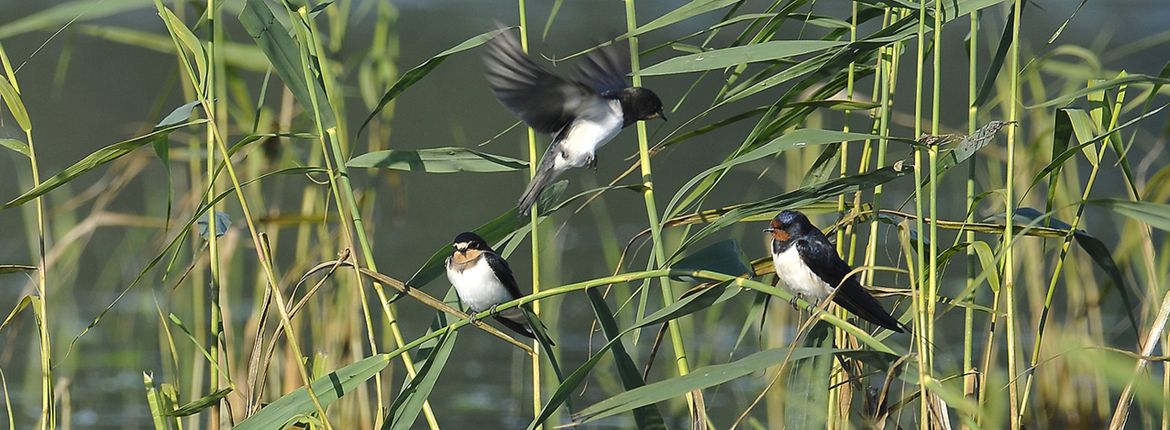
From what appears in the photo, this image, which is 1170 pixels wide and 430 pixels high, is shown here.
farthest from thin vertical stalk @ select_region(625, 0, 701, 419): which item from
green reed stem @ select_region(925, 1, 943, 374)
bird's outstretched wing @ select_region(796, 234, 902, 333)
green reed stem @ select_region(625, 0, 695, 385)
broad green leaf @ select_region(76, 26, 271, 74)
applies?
broad green leaf @ select_region(76, 26, 271, 74)

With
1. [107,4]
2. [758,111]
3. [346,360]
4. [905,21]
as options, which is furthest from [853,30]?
[346,360]

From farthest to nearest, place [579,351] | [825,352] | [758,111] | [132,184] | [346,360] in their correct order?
[132,184]
[579,351]
[346,360]
[758,111]
[825,352]

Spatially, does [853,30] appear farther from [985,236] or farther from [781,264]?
[985,236]

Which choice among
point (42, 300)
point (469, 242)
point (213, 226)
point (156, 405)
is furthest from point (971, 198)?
point (42, 300)

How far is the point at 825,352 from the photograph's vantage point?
195cm

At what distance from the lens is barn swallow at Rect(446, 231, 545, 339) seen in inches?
124

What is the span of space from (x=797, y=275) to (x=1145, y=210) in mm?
1001

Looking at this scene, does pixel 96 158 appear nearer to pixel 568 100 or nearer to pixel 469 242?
pixel 568 100

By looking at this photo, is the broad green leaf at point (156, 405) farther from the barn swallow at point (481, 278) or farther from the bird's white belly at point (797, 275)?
the bird's white belly at point (797, 275)

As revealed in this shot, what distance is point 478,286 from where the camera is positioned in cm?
325

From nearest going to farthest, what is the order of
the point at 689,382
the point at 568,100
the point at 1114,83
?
the point at 689,382 < the point at 1114,83 < the point at 568,100

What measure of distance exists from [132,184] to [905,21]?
8075 millimetres

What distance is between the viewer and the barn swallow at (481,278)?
10.4 feet

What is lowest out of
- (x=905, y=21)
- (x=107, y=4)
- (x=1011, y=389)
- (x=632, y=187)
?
(x=1011, y=389)
